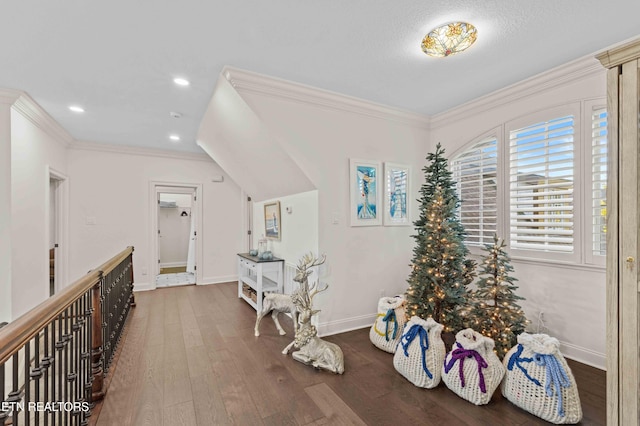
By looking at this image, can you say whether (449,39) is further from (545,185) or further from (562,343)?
(562,343)

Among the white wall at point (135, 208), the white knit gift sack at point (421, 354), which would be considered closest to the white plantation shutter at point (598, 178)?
the white knit gift sack at point (421, 354)

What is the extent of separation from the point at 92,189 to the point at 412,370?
5.59 metres

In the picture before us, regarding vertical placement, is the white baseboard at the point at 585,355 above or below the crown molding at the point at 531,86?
below

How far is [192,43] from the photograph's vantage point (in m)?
2.21

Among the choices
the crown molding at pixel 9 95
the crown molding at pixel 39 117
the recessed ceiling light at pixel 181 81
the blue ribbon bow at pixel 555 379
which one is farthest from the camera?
the crown molding at pixel 39 117

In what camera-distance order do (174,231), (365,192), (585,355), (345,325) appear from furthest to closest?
(174,231), (365,192), (345,325), (585,355)

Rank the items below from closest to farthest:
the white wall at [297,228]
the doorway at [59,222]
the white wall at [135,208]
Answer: the white wall at [297,228] < the doorway at [59,222] < the white wall at [135,208]

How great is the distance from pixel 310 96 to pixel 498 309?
105 inches

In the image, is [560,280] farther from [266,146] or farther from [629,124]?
[266,146]

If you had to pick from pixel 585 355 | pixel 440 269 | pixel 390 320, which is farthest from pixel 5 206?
pixel 585 355

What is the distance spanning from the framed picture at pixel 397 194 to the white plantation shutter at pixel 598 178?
1768 millimetres

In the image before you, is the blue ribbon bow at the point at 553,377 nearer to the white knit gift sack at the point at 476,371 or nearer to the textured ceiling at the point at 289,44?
the white knit gift sack at the point at 476,371

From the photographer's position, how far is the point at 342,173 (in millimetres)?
3311

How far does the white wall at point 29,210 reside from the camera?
10.4ft
